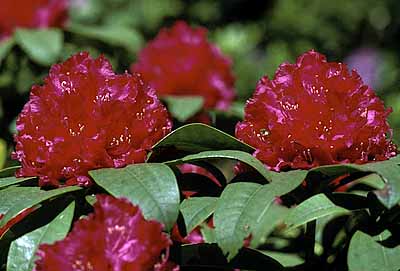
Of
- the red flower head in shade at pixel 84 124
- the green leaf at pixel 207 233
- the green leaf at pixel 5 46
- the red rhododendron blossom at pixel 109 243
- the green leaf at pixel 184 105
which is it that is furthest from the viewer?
the green leaf at pixel 5 46

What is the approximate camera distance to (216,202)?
1232 millimetres

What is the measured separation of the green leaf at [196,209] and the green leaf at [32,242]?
156 millimetres

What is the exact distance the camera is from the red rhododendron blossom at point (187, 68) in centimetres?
262

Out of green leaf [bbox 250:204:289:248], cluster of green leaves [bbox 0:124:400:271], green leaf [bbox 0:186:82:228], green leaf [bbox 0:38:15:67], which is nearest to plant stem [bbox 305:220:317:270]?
cluster of green leaves [bbox 0:124:400:271]

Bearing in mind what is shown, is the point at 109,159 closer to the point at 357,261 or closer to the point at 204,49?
the point at 357,261

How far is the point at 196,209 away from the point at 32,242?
0.22 meters

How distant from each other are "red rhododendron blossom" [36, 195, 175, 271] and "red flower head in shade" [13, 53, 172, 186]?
143 millimetres

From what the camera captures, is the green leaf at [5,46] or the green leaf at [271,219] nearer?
the green leaf at [271,219]

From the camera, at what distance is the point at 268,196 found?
3.76 feet

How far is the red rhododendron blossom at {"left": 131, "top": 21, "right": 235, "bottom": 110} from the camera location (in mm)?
2621

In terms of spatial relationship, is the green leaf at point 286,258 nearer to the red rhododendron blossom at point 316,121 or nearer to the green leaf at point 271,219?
the green leaf at point 271,219

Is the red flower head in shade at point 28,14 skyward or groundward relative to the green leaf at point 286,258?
skyward

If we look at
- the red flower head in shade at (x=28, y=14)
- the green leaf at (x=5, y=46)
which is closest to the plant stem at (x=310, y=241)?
the green leaf at (x=5, y=46)

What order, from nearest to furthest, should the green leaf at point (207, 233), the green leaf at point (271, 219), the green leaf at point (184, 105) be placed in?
1. the green leaf at point (207, 233)
2. the green leaf at point (271, 219)
3. the green leaf at point (184, 105)
